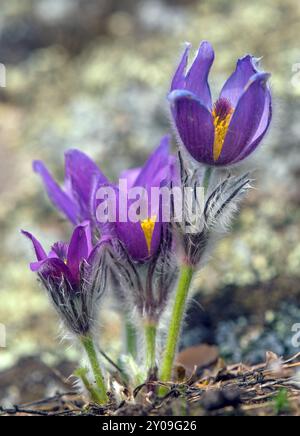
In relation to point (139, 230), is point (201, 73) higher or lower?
higher

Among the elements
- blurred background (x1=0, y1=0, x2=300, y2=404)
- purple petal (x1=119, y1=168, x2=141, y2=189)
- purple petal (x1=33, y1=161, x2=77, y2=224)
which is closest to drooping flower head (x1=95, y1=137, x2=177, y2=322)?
purple petal (x1=119, y1=168, x2=141, y2=189)

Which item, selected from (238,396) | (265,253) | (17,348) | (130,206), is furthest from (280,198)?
(238,396)

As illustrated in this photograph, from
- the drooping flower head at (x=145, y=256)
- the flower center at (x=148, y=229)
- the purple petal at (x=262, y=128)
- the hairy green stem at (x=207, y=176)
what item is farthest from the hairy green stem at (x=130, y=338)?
the purple petal at (x=262, y=128)

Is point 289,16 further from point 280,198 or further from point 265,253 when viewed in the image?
point 265,253

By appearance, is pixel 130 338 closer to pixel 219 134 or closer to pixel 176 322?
pixel 176 322

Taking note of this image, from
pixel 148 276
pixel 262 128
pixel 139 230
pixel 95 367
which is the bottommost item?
pixel 95 367

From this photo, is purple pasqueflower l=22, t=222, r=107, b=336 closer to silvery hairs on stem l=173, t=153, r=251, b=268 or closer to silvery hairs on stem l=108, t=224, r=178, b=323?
silvery hairs on stem l=108, t=224, r=178, b=323

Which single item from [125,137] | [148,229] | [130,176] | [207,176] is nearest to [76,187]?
[130,176]
